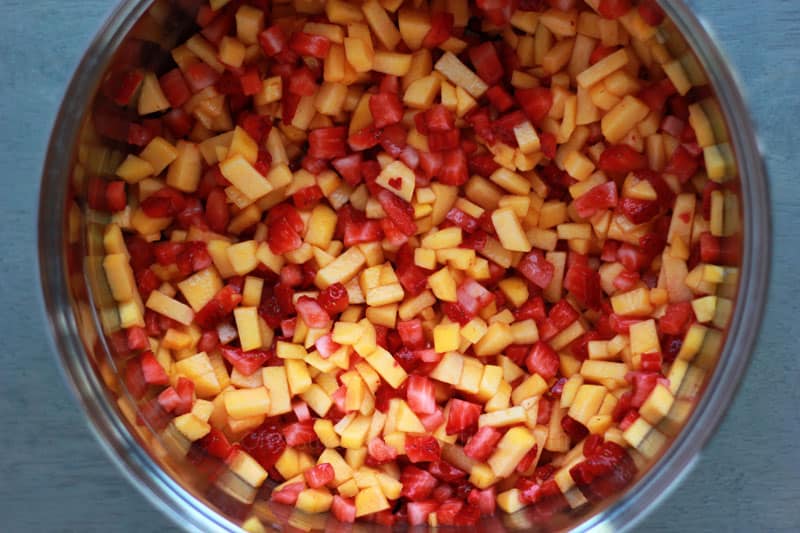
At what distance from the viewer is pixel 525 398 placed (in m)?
1.76

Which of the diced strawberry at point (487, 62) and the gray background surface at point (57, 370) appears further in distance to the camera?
the diced strawberry at point (487, 62)

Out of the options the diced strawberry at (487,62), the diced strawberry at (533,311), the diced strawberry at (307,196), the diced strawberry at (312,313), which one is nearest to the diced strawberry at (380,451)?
the diced strawberry at (312,313)

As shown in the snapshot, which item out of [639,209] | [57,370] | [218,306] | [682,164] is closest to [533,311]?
[639,209]

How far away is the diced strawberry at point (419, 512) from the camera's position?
169 cm

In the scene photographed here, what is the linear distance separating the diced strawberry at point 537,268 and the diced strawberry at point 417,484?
0.43m

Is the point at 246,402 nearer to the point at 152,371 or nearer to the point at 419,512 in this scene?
the point at 152,371

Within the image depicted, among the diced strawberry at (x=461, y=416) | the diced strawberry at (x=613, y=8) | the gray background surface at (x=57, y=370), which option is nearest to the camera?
the gray background surface at (x=57, y=370)

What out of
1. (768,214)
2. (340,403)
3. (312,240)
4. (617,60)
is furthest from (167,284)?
(768,214)

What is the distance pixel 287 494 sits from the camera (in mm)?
1672

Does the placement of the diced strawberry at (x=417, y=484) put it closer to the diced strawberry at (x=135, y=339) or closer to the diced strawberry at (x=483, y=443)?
the diced strawberry at (x=483, y=443)

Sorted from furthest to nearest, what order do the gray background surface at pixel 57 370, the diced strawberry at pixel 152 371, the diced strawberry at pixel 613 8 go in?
the diced strawberry at pixel 152 371
the diced strawberry at pixel 613 8
the gray background surface at pixel 57 370

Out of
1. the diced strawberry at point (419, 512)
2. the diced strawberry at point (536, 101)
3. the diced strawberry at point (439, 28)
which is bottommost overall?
the diced strawberry at point (419, 512)

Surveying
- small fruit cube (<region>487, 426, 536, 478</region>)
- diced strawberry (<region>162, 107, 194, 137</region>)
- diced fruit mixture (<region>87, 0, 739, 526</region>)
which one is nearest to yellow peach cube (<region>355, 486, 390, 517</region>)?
diced fruit mixture (<region>87, 0, 739, 526</region>)

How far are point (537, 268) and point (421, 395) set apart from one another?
34cm
